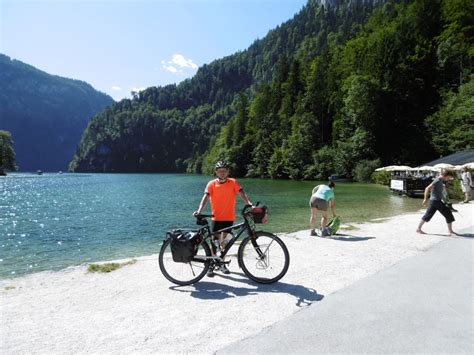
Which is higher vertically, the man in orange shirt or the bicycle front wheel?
the man in orange shirt

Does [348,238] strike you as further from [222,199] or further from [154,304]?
[154,304]

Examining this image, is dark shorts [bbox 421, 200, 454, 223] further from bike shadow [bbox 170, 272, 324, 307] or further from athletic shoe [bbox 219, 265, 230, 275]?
athletic shoe [bbox 219, 265, 230, 275]

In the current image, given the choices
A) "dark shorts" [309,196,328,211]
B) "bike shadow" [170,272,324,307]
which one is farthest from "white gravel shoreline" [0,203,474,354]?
"dark shorts" [309,196,328,211]

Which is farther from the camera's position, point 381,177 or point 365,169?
point 365,169

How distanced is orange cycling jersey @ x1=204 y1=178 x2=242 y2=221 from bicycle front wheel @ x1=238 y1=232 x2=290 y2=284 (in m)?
0.76

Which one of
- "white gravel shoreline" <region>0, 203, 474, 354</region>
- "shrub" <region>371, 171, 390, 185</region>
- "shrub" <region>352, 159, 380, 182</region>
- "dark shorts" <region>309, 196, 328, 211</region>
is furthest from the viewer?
"shrub" <region>352, 159, 380, 182</region>

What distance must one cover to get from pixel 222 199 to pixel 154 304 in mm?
2458

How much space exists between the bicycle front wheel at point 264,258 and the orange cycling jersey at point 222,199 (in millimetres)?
764

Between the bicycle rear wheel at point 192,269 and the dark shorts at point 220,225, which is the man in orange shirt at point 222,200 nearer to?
the dark shorts at point 220,225

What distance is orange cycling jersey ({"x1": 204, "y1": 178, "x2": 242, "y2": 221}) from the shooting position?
23.6 feet

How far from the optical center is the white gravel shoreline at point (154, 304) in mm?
4324

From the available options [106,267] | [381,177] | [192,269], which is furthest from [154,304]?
[381,177]

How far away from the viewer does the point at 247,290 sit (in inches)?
245

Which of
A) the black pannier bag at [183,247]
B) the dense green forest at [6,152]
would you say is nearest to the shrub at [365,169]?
the black pannier bag at [183,247]
